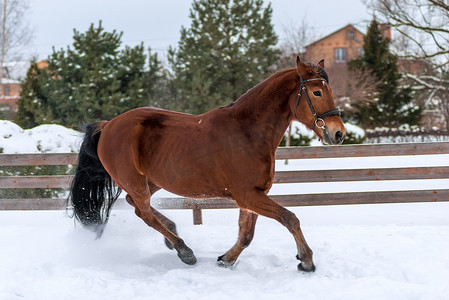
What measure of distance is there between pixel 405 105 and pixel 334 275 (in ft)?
71.4

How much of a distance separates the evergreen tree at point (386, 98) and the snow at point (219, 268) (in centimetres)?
1719

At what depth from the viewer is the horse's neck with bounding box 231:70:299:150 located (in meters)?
3.50

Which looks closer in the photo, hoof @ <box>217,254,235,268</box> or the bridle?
the bridle

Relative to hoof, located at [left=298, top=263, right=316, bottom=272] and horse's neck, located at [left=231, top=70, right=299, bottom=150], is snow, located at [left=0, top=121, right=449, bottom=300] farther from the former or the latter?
horse's neck, located at [left=231, top=70, right=299, bottom=150]

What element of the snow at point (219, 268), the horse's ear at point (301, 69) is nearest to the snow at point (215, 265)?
the snow at point (219, 268)

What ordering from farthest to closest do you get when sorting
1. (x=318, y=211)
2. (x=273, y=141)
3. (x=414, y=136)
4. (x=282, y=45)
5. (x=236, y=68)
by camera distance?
1. (x=282, y=45)
2. (x=414, y=136)
3. (x=236, y=68)
4. (x=318, y=211)
5. (x=273, y=141)

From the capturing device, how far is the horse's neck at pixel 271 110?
3.50m

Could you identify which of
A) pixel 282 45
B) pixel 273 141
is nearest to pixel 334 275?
pixel 273 141

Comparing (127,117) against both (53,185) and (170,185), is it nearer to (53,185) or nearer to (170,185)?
(170,185)

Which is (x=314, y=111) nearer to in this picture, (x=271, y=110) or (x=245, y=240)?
(x=271, y=110)

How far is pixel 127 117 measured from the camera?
4.00 m

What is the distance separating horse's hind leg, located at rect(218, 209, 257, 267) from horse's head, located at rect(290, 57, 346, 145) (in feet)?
3.25

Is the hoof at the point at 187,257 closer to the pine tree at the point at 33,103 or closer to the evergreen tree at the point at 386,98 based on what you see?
the pine tree at the point at 33,103

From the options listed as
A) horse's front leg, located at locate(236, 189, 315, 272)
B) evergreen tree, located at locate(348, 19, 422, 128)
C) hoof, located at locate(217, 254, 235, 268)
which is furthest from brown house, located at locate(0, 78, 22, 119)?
evergreen tree, located at locate(348, 19, 422, 128)
